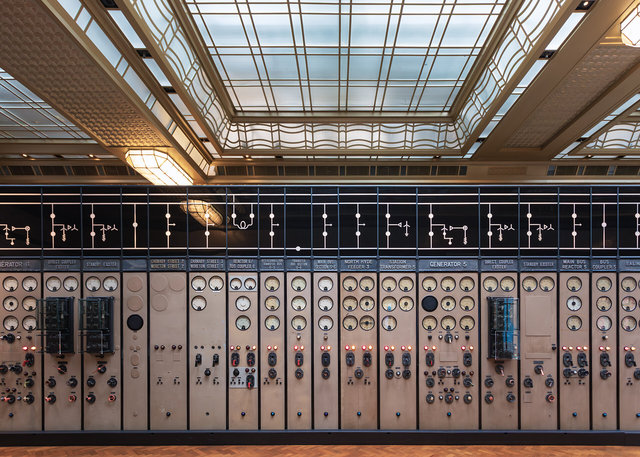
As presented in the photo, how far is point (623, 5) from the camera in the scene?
516 centimetres

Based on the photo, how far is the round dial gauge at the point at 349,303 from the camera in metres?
7.57

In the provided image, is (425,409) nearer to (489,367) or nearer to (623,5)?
(489,367)

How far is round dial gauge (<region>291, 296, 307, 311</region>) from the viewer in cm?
757

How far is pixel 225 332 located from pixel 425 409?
4.12 metres

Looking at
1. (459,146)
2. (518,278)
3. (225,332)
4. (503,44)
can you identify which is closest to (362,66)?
(503,44)

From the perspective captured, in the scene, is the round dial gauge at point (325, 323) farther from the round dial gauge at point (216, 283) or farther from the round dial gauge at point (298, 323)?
the round dial gauge at point (216, 283)

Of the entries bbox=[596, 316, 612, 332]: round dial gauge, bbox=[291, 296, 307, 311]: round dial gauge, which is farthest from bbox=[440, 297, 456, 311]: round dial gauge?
bbox=[596, 316, 612, 332]: round dial gauge

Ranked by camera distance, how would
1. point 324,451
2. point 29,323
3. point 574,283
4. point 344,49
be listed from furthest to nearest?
1. point 344,49
2. point 574,283
3. point 29,323
4. point 324,451

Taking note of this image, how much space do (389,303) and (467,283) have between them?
62.0 inches

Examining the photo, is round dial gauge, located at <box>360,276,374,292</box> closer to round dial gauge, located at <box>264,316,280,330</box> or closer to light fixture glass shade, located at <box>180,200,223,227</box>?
round dial gauge, located at <box>264,316,280,330</box>

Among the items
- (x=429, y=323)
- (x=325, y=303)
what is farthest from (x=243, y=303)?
(x=429, y=323)

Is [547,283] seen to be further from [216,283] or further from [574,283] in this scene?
[216,283]

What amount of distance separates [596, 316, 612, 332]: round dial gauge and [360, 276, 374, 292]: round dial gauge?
14.6ft

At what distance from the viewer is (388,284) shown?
7.61m
